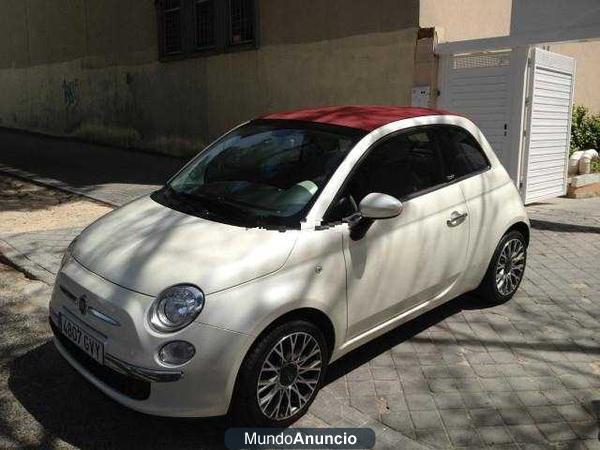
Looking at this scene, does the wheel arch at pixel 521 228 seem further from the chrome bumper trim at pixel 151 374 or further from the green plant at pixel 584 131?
the green plant at pixel 584 131

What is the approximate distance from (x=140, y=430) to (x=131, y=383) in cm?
43

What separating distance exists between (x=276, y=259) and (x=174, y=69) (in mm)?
12114

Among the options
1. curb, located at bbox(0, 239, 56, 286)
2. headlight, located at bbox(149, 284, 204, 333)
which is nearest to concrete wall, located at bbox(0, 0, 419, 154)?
curb, located at bbox(0, 239, 56, 286)

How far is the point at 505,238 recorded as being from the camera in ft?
15.4

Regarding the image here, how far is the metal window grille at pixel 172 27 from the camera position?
14.0m

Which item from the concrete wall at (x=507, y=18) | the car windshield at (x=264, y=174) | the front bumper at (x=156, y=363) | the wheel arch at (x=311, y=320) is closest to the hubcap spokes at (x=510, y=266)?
the car windshield at (x=264, y=174)

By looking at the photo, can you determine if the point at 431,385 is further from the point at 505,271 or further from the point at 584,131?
the point at 584,131

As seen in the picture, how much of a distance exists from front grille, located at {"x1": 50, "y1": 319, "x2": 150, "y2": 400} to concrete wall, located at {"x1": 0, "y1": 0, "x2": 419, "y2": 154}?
7.02 metres

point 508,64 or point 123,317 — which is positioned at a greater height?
point 508,64

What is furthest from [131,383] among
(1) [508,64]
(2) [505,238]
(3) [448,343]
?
(1) [508,64]

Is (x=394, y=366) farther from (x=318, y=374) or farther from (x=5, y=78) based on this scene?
Answer: (x=5, y=78)

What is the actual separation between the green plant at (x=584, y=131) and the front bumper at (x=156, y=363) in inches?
441

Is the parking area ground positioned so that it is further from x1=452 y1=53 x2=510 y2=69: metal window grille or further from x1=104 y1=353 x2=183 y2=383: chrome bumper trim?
x1=452 y1=53 x2=510 y2=69: metal window grille

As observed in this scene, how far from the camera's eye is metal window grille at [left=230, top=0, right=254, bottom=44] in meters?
12.0
